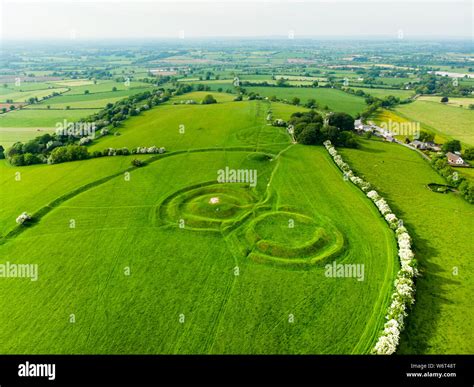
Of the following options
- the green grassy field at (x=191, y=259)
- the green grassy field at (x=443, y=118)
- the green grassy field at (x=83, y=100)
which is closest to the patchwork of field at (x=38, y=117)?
the green grassy field at (x=83, y=100)

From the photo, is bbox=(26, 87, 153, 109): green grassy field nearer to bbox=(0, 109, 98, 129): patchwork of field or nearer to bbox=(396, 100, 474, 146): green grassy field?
bbox=(0, 109, 98, 129): patchwork of field

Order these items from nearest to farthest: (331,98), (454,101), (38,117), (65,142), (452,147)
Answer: (452,147) → (65,142) → (38,117) → (454,101) → (331,98)

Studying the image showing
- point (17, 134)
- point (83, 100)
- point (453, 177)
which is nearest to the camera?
point (453, 177)

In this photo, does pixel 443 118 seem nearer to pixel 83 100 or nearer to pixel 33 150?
pixel 33 150

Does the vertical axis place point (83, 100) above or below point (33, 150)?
above

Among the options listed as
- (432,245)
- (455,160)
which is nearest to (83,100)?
(455,160)

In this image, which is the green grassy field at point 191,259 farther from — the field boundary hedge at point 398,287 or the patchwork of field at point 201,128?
the patchwork of field at point 201,128
